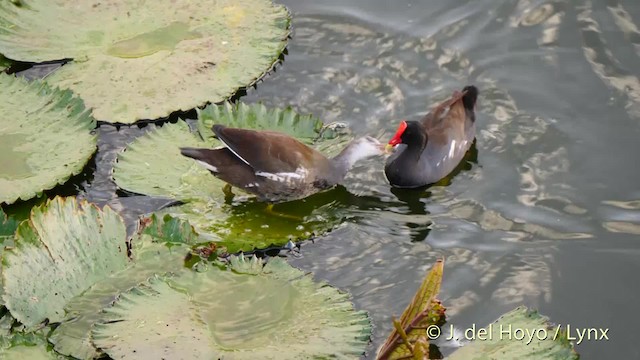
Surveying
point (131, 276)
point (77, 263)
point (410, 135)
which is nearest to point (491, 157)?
point (410, 135)

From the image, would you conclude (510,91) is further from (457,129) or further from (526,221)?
(526,221)

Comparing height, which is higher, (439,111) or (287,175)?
(439,111)

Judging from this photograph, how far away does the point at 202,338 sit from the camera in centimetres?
382

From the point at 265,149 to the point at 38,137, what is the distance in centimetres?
122

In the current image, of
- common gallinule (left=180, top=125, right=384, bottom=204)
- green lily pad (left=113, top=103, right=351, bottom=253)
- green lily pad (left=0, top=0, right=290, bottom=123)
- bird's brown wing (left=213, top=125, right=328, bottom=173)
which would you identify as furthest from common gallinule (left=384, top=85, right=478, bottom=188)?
green lily pad (left=0, top=0, right=290, bottom=123)

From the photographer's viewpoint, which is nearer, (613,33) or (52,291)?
(52,291)

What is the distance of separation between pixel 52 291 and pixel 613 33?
3794 mm

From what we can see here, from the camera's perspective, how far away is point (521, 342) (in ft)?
12.5

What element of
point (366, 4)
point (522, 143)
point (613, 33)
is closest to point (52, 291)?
point (522, 143)

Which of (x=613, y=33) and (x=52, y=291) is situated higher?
(x=613, y=33)

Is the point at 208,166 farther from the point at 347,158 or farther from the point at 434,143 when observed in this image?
the point at 434,143

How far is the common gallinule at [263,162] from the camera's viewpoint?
494 centimetres

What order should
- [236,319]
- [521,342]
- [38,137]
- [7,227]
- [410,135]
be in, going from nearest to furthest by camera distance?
1. [521,342]
2. [236,319]
3. [7,227]
4. [38,137]
5. [410,135]

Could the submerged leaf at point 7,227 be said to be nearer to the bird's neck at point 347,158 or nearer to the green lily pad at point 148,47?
the green lily pad at point 148,47
